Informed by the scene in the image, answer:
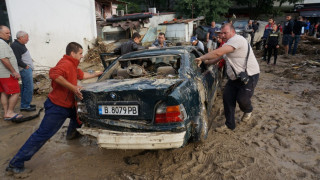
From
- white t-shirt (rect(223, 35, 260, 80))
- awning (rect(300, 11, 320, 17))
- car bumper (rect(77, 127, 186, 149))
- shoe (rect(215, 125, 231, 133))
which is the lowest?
shoe (rect(215, 125, 231, 133))

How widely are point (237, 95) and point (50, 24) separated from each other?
7.69 metres

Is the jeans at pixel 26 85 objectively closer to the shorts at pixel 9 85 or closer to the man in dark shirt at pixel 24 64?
the man in dark shirt at pixel 24 64

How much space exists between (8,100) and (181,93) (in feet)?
12.8

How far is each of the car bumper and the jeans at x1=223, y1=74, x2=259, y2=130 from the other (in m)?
1.46

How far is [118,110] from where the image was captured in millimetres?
2596

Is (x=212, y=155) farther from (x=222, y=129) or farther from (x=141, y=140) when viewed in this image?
(x=141, y=140)

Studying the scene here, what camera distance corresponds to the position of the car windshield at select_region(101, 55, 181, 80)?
3350mm

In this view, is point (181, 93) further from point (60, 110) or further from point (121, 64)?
point (121, 64)

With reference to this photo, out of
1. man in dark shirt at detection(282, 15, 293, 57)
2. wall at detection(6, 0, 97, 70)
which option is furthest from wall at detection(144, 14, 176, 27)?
man in dark shirt at detection(282, 15, 293, 57)

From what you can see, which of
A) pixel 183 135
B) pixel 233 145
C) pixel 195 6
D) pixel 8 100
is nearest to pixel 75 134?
pixel 8 100

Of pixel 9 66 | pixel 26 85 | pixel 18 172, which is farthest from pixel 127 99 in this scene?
pixel 26 85

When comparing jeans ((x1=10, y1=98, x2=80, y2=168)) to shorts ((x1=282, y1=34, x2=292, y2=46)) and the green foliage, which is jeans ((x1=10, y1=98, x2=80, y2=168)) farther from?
the green foliage

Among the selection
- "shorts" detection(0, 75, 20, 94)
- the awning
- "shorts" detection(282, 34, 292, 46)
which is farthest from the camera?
the awning

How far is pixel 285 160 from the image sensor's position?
2791 mm
